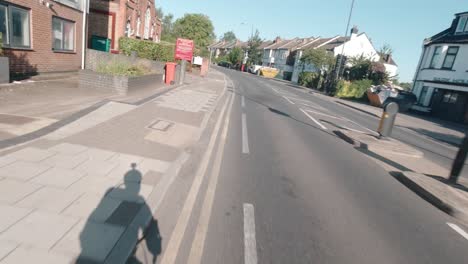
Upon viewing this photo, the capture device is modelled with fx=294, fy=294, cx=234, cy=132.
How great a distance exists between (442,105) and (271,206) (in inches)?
1250

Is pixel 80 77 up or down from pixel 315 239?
up

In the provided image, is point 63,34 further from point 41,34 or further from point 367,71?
point 367,71

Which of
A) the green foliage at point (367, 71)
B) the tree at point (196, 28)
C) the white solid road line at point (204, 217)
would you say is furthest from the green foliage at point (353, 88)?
the white solid road line at point (204, 217)

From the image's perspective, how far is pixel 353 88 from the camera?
35062 millimetres

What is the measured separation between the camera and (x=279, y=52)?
79.0 metres

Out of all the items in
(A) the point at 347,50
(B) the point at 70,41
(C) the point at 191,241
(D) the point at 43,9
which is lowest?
(C) the point at 191,241

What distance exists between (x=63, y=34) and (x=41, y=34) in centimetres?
206

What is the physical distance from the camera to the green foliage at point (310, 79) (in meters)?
45.0

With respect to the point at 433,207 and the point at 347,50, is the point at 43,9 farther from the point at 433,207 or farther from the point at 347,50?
the point at 347,50

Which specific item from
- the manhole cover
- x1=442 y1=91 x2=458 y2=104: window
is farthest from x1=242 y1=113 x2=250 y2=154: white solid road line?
x1=442 y1=91 x2=458 y2=104: window

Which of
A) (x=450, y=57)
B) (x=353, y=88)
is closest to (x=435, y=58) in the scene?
(x=450, y=57)

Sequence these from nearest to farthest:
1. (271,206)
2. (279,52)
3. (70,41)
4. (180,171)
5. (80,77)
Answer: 1. (271,206)
2. (180,171)
3. (80,77)
4. (70,41)
5. (279,52)

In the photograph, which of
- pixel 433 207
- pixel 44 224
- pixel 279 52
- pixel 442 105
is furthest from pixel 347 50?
pixel 44 224

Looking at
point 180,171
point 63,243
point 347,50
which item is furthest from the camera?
point 347,50
